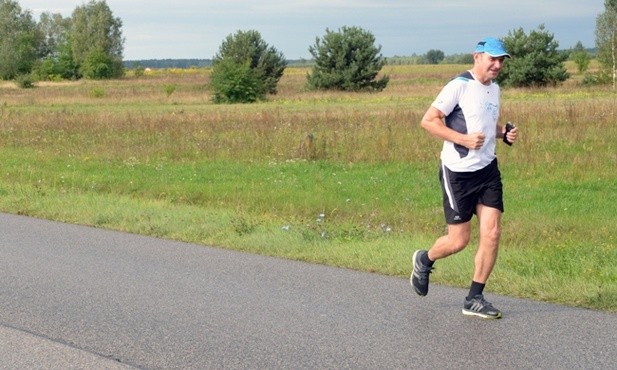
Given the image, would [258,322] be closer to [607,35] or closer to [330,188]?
[330,188]

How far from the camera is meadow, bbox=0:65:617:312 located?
357 inches

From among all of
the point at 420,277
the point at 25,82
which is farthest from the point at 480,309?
the point at 25,82

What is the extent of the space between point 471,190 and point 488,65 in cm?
88

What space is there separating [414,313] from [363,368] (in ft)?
4.88

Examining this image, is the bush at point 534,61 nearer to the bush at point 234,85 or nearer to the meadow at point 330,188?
the bush at point 234,85

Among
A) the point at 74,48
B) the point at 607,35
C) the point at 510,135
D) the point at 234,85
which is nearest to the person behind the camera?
the point at 510,135

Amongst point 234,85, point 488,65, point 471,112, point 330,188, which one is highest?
point 488,65

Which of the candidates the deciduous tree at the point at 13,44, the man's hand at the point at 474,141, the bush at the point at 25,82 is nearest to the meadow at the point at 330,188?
the man's hand at the point at 474,141

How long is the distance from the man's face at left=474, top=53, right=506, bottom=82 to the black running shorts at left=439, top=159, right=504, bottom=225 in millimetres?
602

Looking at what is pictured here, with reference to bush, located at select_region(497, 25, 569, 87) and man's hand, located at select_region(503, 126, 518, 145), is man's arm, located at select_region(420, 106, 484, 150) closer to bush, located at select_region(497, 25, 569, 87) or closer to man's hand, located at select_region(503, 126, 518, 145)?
man's hand, located at select_region(503, 126, 518, 145)

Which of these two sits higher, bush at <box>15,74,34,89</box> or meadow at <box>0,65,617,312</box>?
meadow at <box>0,65,617,312</box>

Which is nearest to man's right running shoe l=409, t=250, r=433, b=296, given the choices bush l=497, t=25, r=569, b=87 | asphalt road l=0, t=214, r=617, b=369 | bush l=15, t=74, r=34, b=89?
asphalt road l=0, t=214, r=617, b=369

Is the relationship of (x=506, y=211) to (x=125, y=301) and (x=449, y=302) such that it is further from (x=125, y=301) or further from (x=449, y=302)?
(x=125, y=301)

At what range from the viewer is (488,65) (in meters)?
6.71
